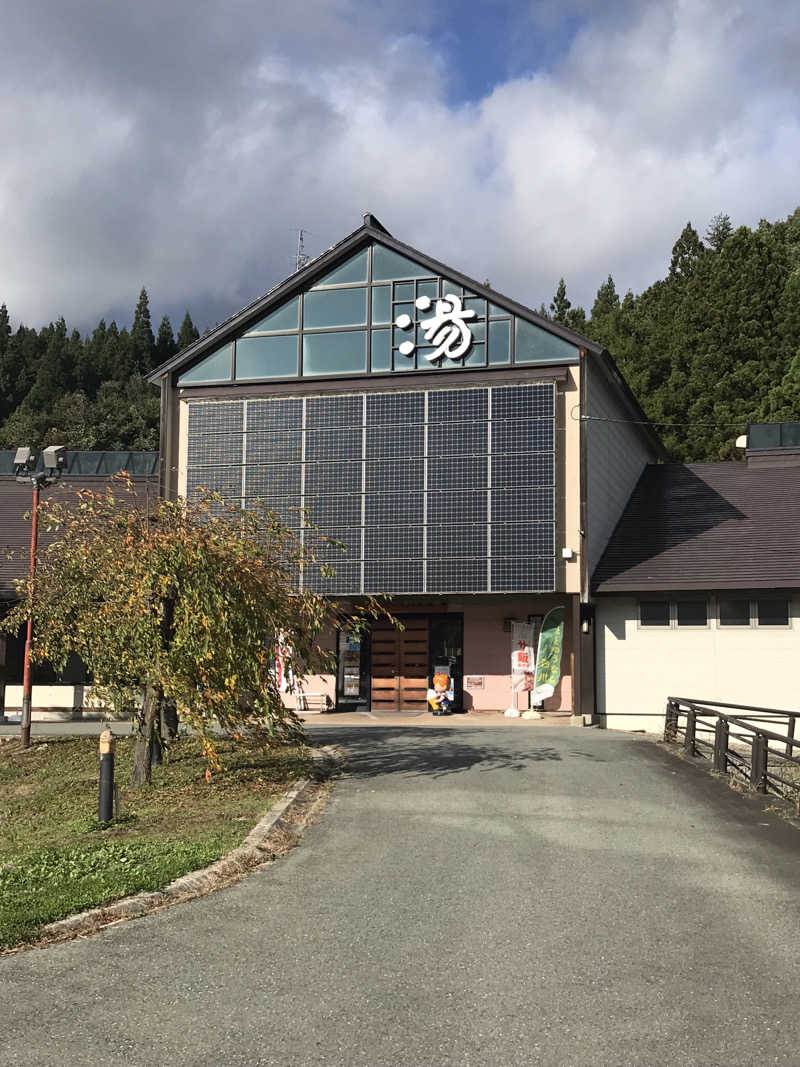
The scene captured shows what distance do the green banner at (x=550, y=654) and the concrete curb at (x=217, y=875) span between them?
1273 centimetres

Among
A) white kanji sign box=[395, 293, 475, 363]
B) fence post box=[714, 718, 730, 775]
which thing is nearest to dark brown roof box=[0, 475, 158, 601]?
white kanji sign box=[395, 293, 475, 363]

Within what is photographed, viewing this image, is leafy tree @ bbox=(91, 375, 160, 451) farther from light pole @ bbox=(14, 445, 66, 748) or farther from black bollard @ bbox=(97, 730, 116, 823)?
black bollard @ bbox=(97, 730, 116, 823)

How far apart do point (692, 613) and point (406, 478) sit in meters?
7.83

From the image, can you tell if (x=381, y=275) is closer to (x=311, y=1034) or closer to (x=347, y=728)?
(x=347, y=728)

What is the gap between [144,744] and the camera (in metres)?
14.0

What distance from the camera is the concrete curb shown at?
739 centimetres

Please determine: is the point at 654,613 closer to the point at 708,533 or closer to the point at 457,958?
the point at 708,533

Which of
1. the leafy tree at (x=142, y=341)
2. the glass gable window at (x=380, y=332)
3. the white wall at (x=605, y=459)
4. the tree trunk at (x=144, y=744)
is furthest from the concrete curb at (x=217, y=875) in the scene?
the leafy tree at (x=142, y=341)

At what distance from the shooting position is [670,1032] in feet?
18.0

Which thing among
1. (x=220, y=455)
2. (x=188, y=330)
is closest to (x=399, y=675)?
(x=220, y=455)

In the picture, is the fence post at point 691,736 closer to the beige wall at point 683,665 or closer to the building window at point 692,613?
the beige wall at point 683,665

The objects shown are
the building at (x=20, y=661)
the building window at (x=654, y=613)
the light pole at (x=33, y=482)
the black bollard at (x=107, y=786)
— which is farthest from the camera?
the building at (x=20, y=661)

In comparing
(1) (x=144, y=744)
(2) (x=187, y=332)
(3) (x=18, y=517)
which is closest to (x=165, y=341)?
(2) (x=187, y=332)

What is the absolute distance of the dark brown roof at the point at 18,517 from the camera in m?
26.5
